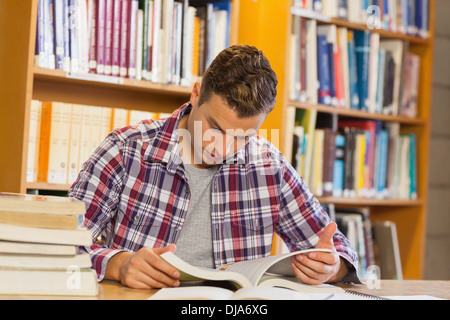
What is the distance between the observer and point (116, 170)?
138 cm

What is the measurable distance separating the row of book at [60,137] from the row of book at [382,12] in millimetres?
937

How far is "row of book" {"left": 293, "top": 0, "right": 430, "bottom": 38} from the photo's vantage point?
247 cm

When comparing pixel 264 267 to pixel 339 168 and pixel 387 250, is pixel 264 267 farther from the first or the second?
pixel 387 250

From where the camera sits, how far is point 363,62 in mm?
2568

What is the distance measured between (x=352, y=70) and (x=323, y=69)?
168 mm

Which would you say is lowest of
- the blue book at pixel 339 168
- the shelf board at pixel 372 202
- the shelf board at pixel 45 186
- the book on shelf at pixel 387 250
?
the book on shelf at pixel 387 250

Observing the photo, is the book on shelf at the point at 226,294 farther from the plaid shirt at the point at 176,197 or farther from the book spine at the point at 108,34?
the book spine at the point at 108,34

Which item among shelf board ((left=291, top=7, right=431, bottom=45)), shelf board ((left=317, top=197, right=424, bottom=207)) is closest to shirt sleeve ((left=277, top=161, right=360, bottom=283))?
shelf board ((left=317, top=197, right=424, bottom=207))

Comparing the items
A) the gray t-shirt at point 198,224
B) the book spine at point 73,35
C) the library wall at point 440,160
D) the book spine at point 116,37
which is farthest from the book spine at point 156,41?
the library wall at point 440,160

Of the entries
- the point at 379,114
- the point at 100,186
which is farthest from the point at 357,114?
the point at 100,186

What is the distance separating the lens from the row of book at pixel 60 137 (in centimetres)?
186
